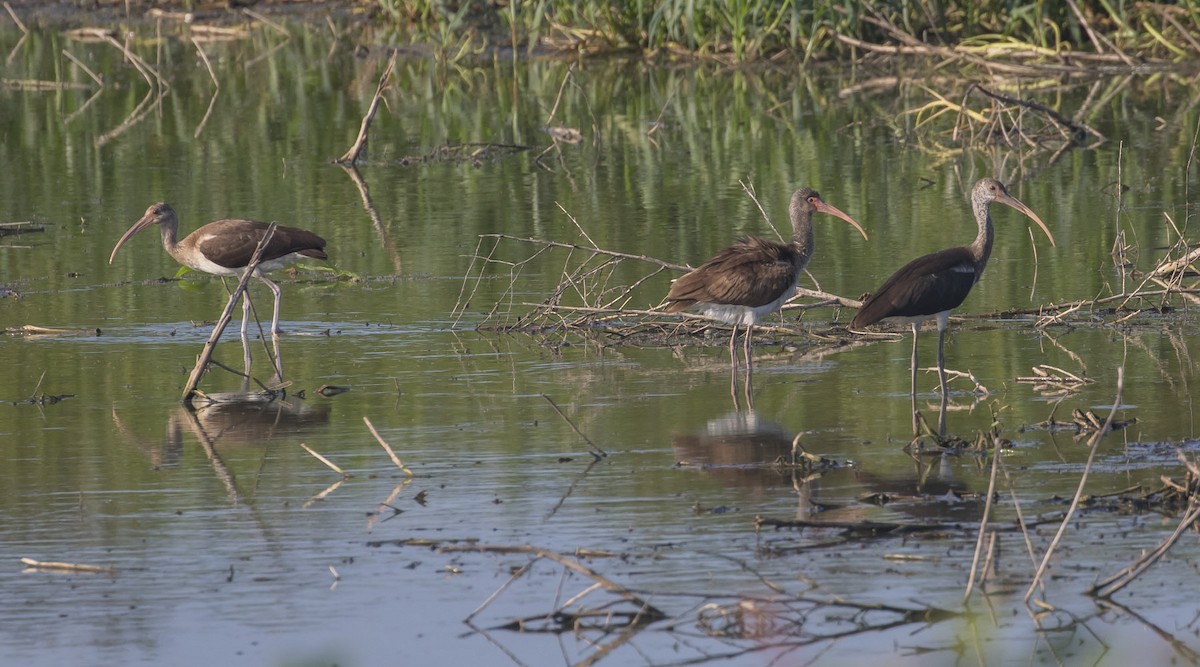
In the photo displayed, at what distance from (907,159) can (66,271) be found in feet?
31.7

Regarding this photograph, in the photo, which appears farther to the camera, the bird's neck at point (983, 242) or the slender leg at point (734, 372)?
the bird's neck at point (983, 242)

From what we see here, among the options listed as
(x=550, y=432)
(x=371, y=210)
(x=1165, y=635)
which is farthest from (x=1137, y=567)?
(x=371, y=210)

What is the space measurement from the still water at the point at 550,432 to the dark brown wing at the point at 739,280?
1.56 ft

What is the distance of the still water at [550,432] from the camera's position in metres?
6.51

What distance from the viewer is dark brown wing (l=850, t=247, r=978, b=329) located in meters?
10.0

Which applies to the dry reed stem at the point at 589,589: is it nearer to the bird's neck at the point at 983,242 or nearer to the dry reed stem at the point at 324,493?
the dry reed stem at the point at 324,493

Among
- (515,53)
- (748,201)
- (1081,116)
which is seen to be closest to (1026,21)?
(1081,116)

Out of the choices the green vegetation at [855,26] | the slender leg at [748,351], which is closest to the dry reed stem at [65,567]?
the slender leg at [748,351]

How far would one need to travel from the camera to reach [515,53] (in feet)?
109

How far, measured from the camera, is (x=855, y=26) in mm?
29562

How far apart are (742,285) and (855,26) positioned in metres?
19.5

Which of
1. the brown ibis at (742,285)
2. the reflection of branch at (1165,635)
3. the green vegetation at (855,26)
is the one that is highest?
the green vegetation at (855,26)

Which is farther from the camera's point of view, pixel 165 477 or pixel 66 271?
pixel 66 271

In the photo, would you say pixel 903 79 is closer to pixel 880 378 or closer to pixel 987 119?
pixel 987 119
